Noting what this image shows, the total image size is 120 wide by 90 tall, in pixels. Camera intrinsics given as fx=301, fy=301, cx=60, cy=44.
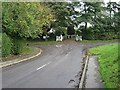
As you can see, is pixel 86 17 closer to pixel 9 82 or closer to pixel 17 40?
pixel 17 40

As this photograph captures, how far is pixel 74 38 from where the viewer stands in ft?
194

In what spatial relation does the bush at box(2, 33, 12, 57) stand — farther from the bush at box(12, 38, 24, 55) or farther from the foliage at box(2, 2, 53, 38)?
the bush at box(12, 38, 24, 55)

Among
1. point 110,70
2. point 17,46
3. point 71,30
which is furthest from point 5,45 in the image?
point 71,30

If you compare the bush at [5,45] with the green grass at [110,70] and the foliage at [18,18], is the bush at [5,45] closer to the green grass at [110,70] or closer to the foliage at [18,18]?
the foliage at [18,18]

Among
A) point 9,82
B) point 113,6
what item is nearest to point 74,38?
point 113,6

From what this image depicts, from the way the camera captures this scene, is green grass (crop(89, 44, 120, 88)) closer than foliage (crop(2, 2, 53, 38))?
Yes

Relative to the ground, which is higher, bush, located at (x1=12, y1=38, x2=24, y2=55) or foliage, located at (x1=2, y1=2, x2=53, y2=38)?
foliage, located at (x1=2, y1=2, x2=53, y2=38)

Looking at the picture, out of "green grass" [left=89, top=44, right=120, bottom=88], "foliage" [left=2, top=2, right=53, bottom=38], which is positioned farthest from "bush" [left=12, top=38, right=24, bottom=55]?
"green grass" [left=89, top=44, right=120, bottom=88]

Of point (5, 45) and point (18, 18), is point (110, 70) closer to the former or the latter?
point (5, 45)

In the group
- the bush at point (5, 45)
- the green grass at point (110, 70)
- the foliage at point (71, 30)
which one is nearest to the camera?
the green grass at point (110, 70)

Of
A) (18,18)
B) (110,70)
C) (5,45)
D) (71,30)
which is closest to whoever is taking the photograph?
(110,70)

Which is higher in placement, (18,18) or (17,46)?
(18,18)

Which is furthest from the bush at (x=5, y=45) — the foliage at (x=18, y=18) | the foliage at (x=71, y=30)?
the foliage at (x=71, y=30)

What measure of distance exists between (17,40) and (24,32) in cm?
253
